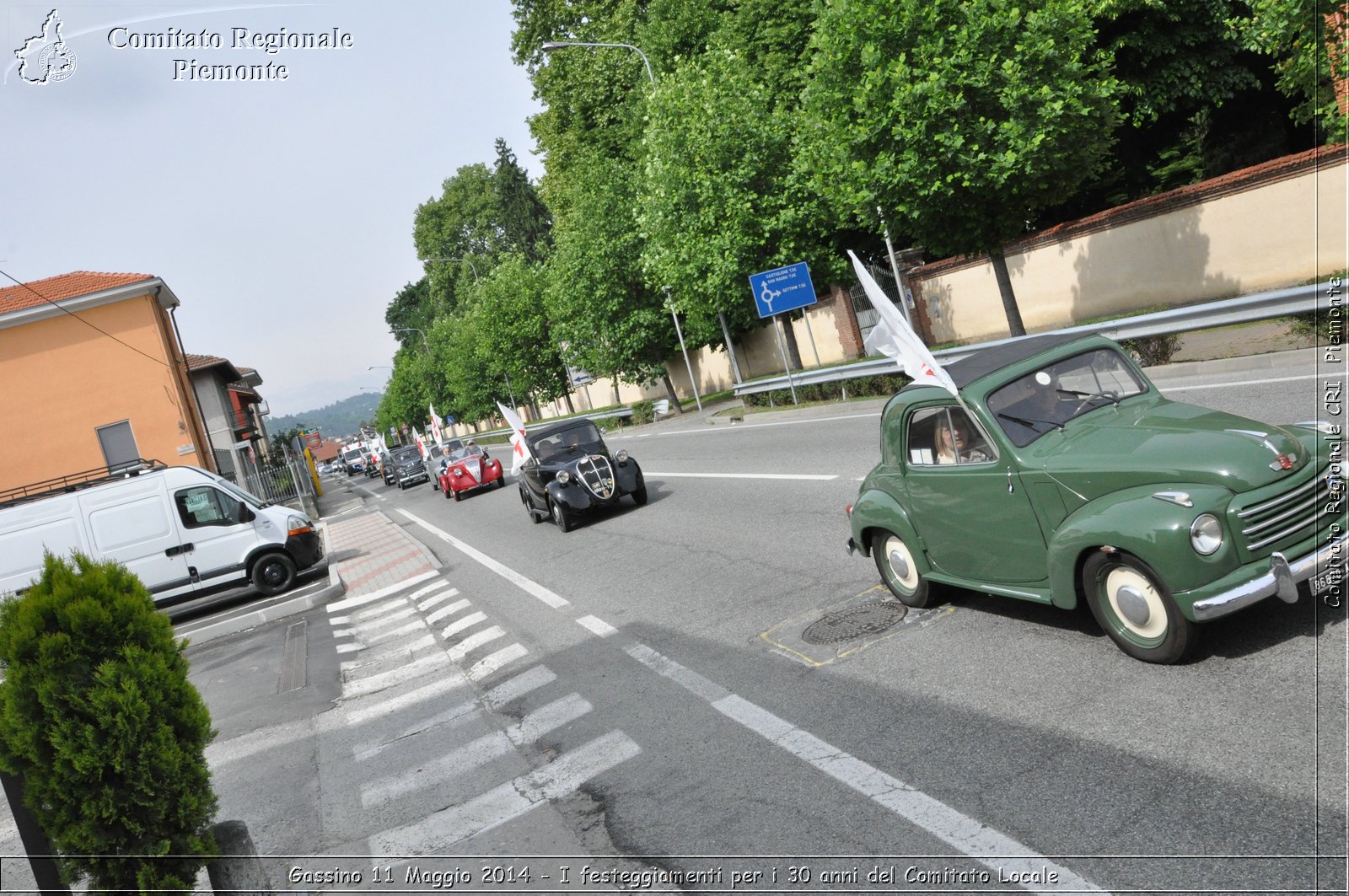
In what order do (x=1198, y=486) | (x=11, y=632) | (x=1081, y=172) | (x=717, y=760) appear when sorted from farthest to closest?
(x=1081, y=172) < (x=717, y=760) < (x=1198, y=486) < (x=11, y=632)

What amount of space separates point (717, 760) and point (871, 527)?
2512mm

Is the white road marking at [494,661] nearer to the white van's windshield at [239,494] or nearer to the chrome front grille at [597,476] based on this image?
the chrome front grille at [597,476]

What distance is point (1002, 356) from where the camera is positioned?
6.36 m

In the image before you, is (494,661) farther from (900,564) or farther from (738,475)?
(738,475)

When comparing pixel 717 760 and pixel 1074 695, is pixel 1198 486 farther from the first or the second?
pixel 717 760

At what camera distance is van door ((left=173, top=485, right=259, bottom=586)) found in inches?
658

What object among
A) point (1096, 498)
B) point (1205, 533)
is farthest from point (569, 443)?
point (1205, 533)

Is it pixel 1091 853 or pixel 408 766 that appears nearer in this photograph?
pixel 1091 853

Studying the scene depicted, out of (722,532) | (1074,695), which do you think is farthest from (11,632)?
(722,532)

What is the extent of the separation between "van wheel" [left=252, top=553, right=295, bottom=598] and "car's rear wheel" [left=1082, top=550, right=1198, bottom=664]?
14882mm

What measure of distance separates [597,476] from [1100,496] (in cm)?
1096

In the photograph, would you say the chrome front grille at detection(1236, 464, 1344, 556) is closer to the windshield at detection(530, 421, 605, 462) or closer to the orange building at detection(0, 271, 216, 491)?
the windshield at detection(530, 421, 605, 462)

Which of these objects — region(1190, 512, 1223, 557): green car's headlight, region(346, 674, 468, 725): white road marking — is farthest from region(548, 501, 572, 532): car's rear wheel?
region(1190, 512, 1223, 557): green car's headlight

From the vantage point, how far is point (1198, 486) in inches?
191
